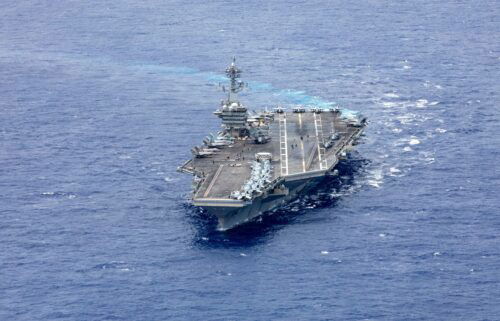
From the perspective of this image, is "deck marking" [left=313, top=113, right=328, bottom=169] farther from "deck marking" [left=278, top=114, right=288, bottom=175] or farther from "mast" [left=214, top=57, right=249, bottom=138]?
"mast" [left=214, top=57, right=249, bottom=138]

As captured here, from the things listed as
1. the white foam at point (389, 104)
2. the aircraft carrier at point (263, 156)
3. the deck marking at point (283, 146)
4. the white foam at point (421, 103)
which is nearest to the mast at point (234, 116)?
the aircraft carrier at point (263, 156)

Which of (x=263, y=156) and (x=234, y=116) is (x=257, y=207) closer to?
(x=263, y=156)

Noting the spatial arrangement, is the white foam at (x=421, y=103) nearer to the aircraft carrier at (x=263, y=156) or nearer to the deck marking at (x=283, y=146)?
the aircraft carrier at (x=263, y=156)

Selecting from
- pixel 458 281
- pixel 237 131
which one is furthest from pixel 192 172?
pixel 458 281

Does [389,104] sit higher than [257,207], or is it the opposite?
[389,104]

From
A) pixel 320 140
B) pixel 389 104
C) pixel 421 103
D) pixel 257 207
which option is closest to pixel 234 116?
pixel 320 140

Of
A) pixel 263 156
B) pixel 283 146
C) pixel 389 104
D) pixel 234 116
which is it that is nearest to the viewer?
pixel 263 156

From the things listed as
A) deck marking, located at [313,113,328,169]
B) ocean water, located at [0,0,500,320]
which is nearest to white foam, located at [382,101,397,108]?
ocean water, located at [0,0,500,320]

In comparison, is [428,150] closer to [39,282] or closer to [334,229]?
[334,229]

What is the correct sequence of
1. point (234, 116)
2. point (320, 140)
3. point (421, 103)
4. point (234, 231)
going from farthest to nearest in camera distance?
point (421, 103), point (320, 140), point (234, 116), point (234, 231)
